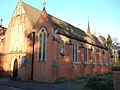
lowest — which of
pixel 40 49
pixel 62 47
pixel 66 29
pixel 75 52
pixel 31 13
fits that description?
pixel 75 52

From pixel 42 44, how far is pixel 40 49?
849 millimetres

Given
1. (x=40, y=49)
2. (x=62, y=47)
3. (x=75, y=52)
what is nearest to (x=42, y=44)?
(x=40, y=49)

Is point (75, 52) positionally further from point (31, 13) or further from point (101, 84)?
point (101, 84)

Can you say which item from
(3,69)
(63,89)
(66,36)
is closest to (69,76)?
(66,36)

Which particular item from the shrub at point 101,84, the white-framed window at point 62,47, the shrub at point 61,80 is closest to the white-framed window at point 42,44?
the white-framed window at point 62,47

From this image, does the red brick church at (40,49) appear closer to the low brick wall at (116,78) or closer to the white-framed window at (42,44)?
the white-framed window at (42,44)

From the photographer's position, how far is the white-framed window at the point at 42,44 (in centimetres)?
2482

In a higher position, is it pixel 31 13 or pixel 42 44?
pixel 31 13

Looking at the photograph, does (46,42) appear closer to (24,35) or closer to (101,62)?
(24,35)

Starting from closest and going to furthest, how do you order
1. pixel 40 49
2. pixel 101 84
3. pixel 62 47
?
pixel 101 84, pixel 40 49, pixel 62 47

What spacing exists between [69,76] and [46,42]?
21.3ft

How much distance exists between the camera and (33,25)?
27.3 m

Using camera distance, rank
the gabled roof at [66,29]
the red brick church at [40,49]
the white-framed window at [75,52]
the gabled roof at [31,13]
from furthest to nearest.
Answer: the white-framed window at [75,52] < the gabled roof at [31,13] < the gabled roof at [66,29] < the red brick church at [40,49]

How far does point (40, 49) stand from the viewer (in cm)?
2542
